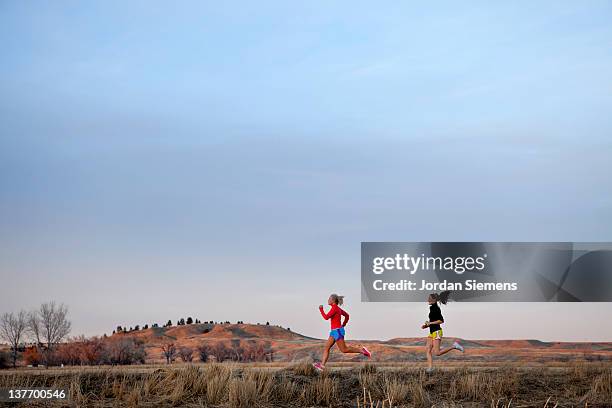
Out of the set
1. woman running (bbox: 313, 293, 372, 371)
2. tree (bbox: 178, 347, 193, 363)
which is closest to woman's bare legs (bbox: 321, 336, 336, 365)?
woman running (bbox: 313, 293, 372, 371)

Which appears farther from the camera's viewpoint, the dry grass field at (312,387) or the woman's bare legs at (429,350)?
the woman's bare legs at (429,350)

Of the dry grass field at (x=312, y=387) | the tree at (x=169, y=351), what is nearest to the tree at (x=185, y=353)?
the tree at (x=169, y=351)

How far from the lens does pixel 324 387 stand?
1839 cm

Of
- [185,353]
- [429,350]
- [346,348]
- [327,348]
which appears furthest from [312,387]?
[185,353]

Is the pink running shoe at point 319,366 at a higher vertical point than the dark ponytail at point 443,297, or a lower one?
lower

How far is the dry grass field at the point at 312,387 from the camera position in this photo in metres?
17.9

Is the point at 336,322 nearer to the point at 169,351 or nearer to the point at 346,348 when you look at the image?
the point at 346,348

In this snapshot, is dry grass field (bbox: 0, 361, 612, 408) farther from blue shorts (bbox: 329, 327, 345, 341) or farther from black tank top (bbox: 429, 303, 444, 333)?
black tank top (bbox: 429, 303, 444, 333)

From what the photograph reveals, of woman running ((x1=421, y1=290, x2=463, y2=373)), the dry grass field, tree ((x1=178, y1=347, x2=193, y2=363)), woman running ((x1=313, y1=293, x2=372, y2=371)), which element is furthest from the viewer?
tree ((x1=178, y1=347, x2=193, y2=363))

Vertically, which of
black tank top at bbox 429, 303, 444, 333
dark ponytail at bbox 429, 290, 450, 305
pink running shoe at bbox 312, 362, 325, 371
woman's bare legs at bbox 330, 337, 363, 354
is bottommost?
pink running shoe at bbox 312, 362, 325, 371

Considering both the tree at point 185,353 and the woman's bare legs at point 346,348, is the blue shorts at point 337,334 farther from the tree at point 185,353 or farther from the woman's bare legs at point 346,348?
the tree at point 185,353

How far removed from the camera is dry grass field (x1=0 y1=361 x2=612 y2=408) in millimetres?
17938

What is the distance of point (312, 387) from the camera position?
18.7m

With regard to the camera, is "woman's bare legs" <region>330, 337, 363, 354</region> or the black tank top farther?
the black tank top
